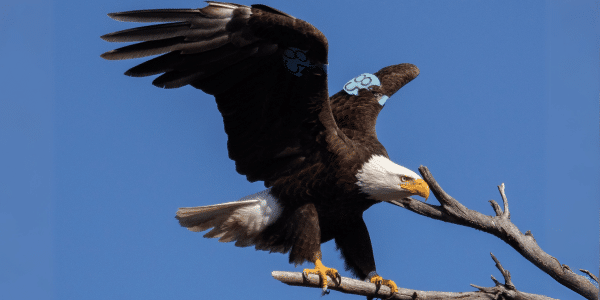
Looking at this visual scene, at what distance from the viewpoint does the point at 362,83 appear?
6.85 m

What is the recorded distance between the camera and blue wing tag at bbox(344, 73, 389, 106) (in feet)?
22.2

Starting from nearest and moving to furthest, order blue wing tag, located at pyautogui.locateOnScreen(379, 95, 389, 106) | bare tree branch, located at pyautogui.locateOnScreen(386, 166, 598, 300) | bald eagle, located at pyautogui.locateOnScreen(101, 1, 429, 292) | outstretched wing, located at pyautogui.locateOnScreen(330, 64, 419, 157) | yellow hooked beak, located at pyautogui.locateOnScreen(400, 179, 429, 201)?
bald eagle, located at pyautogui.locateOnScreen(101, 1, 429, 292) < yellow hooked beak, located at pyautogui.locateOnScreen(400, 179, 429, 201) < bare tree branch, located at pyautogui.locateOnScreen(386, 166, 598, 300) < outstretched wing, located at pyautogui.locateOnScreen(330, 64, 419, 157) < blue wing tag, located at pyautogui.locateOnScreen(379, 95, 389, 106)

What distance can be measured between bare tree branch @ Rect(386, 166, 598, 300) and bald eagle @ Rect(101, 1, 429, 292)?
0.66 metres

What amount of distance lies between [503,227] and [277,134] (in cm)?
217

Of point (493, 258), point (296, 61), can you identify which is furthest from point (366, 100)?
point (493, 258)

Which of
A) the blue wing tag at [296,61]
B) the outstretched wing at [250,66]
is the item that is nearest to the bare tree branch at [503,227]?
the outstretched wing at [250,66]

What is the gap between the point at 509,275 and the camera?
17.0 feet

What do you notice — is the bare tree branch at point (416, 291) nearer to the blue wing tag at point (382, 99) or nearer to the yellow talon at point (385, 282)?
the yellow talon at point (385, 282)

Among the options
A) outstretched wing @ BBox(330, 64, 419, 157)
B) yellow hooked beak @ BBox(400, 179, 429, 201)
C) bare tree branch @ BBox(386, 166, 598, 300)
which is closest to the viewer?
yellow hooked beak @ BBox(400, 179, 429, 201)

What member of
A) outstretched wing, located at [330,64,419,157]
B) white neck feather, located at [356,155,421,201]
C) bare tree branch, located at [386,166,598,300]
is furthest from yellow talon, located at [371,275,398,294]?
outstretched wing, located at [330,64,419,157]

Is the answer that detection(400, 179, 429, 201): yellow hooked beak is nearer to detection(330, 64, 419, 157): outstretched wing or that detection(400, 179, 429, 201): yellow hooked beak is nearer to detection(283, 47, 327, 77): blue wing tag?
detection(330, 64, 419, 157): outstretched wing

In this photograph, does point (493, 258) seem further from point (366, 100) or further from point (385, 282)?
point (366, 100)

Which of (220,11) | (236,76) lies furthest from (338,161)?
(220,11)

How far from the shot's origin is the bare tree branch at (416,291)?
4742 millimetres
